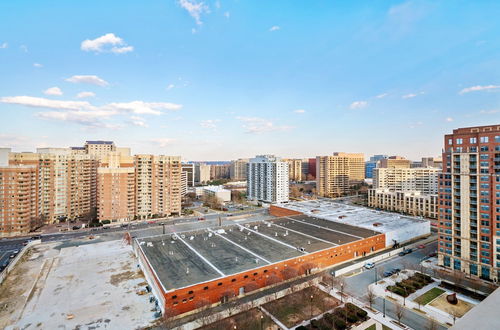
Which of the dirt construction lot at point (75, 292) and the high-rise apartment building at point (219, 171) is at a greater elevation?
the high-rise apartment building at point (219, 171)

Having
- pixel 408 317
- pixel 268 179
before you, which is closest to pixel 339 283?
pixel 408 317

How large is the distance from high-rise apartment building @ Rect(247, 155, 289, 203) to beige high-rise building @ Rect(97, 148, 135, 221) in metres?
40.4

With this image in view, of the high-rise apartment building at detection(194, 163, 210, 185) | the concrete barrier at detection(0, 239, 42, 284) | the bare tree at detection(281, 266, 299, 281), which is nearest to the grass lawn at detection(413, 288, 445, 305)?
the bare tree at detection(281, 266, 299, 281)

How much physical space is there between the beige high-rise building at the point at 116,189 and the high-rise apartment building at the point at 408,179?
248 ft

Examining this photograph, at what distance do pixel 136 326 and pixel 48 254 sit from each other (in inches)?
1113

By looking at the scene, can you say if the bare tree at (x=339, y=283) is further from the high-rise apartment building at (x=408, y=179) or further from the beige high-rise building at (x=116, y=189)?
the high-rise apartment building at (x=408, y=179)

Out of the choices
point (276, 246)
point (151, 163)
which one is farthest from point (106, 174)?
point (276, 246)

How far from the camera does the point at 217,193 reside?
287 ft

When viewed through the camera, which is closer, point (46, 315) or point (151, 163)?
point (46, 315)

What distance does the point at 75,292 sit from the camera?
2809cm

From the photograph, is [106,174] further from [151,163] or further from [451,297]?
[451,297]

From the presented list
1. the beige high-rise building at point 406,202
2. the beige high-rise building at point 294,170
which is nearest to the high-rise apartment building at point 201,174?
the beige high-rise building at point 294,170

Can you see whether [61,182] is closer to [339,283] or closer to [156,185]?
[156,185]

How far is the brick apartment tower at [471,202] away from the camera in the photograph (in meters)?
28.1
